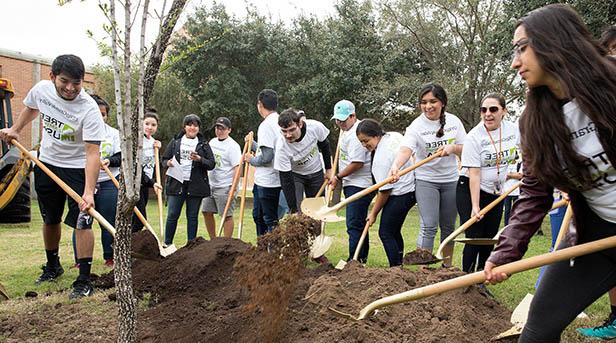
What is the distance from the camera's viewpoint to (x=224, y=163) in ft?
23.5

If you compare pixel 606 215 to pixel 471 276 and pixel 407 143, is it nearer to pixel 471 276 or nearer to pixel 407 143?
pixel 471 276

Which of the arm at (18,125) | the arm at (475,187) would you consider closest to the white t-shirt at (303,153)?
the arm at (475,187)

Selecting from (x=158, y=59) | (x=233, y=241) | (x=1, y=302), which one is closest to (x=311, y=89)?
(x=233, y=241)

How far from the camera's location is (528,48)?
208 cm

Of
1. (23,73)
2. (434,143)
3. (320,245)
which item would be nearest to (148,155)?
(320,245)

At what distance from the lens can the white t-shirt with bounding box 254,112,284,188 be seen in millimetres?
6250

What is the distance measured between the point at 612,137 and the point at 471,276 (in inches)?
30.5

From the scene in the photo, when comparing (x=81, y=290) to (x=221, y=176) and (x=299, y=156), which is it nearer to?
(x=299, y=156)

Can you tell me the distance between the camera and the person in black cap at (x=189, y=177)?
6.58 meters

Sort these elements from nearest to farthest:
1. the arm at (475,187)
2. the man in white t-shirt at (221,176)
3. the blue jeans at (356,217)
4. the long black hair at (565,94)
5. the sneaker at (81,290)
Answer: the long black hair at (565,94), the sneaker at (81,290), the arm at (475,187), the blue jeans at (356,217), the man in white t-shirt at (221,176)

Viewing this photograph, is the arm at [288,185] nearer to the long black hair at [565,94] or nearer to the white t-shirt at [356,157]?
the white t-shirt at [356,157]

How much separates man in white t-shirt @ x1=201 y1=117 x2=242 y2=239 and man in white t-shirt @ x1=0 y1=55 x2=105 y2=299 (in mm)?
2382

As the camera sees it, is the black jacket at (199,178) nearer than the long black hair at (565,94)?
No

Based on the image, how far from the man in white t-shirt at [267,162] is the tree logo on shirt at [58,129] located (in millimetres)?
2170
